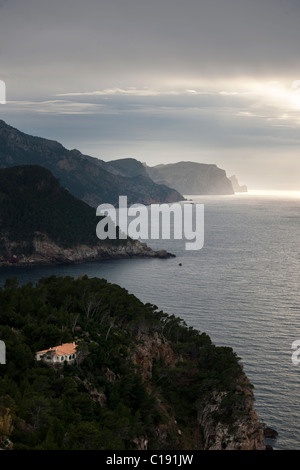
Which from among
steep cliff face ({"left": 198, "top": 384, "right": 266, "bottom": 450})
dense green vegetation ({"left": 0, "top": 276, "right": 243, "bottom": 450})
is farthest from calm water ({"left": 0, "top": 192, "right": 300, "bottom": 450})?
dense green vegetation ({"left": 0, "top": 276, "right": 243, "bottom": 450})

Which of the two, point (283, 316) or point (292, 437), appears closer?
point (292, 437)

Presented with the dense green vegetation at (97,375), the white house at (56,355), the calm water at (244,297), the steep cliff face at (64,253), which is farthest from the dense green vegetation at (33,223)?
the white house at (56,355)

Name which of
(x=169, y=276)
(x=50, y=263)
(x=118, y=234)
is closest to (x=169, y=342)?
(x=169, y=276)

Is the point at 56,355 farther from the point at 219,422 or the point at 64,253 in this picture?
the point at 64,253

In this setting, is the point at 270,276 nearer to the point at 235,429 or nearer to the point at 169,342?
the point at 169,342

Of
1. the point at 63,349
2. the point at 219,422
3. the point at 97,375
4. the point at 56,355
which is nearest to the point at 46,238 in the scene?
the point at 63,349

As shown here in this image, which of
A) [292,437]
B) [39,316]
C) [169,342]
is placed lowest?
[292,437]

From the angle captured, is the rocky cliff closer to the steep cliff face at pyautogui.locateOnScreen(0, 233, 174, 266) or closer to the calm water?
the steep cliff face at pyautogui.locateOnScreen(0, 233, 174, 266)
